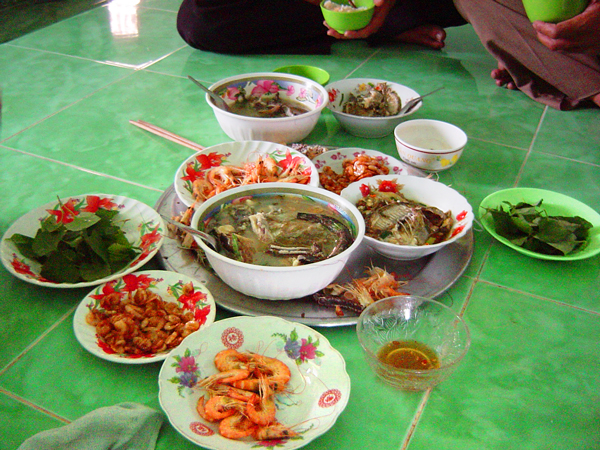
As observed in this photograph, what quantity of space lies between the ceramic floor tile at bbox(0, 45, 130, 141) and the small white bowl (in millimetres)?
1570

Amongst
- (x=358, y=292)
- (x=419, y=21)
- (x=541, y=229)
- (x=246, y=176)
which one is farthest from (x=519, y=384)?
(x=419, y=21)

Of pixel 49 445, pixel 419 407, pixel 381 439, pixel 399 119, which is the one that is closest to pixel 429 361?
pixel 419 407

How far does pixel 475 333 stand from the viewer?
4.07 ft

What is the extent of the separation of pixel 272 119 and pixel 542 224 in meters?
0.97

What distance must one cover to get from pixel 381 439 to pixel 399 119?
A: 4.70 ft

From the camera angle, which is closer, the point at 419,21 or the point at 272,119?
the point at 272,119

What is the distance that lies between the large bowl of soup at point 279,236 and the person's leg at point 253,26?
5.77 feet

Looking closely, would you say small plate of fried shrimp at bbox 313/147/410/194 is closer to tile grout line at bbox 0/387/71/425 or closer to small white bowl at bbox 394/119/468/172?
small white bowl at bbox 394/119/468/172

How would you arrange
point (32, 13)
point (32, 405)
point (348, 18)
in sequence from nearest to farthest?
point (32, 405) < point (348, 18) < point (32, 13)

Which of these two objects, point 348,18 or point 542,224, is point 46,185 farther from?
point 542,224

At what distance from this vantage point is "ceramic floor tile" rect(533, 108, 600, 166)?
2.08m

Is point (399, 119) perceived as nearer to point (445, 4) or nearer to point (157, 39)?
point (445, 4)

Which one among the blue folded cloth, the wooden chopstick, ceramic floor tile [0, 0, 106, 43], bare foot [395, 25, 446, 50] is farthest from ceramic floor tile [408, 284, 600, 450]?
ceramic floor tile [0, 0, 106, 43]

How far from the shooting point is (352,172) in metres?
1.71
